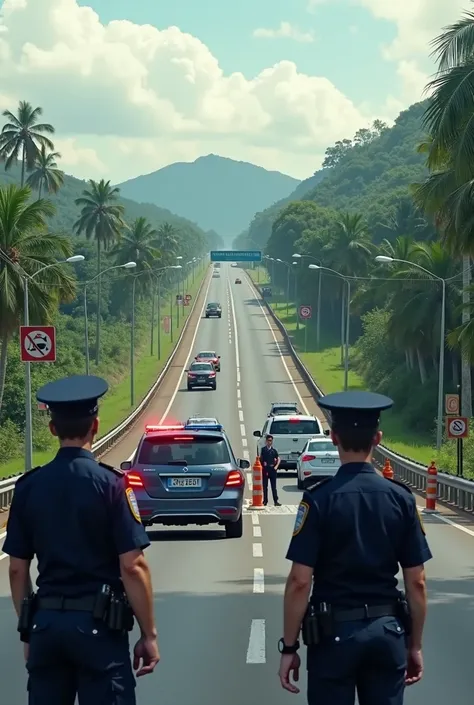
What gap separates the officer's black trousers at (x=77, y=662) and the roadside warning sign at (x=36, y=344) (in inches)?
1167

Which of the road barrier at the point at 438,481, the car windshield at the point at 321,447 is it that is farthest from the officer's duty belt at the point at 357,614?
the car windshield at the point at 321,447

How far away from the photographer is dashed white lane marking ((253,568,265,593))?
15570 mm

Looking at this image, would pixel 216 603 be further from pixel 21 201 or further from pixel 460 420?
pixel 21 201

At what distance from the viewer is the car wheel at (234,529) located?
2037 cm

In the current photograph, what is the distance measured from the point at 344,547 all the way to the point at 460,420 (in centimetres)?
2792

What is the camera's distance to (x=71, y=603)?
5.80 meters

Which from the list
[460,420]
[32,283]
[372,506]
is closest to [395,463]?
[460,420]

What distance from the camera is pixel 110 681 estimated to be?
18.6 ft

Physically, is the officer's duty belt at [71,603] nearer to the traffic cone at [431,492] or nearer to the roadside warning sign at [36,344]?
the traffic cone at [431,492]

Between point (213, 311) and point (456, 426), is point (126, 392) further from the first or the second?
point (456, 426)

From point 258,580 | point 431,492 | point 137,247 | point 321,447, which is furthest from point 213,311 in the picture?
point 258,580

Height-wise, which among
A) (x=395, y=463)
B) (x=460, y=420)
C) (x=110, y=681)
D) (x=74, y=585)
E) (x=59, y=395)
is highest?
(x=59, y=395)

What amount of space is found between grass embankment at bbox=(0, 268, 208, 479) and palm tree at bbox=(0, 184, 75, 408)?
19.7 ft

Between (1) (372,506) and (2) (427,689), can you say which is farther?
(2) (427,689)
